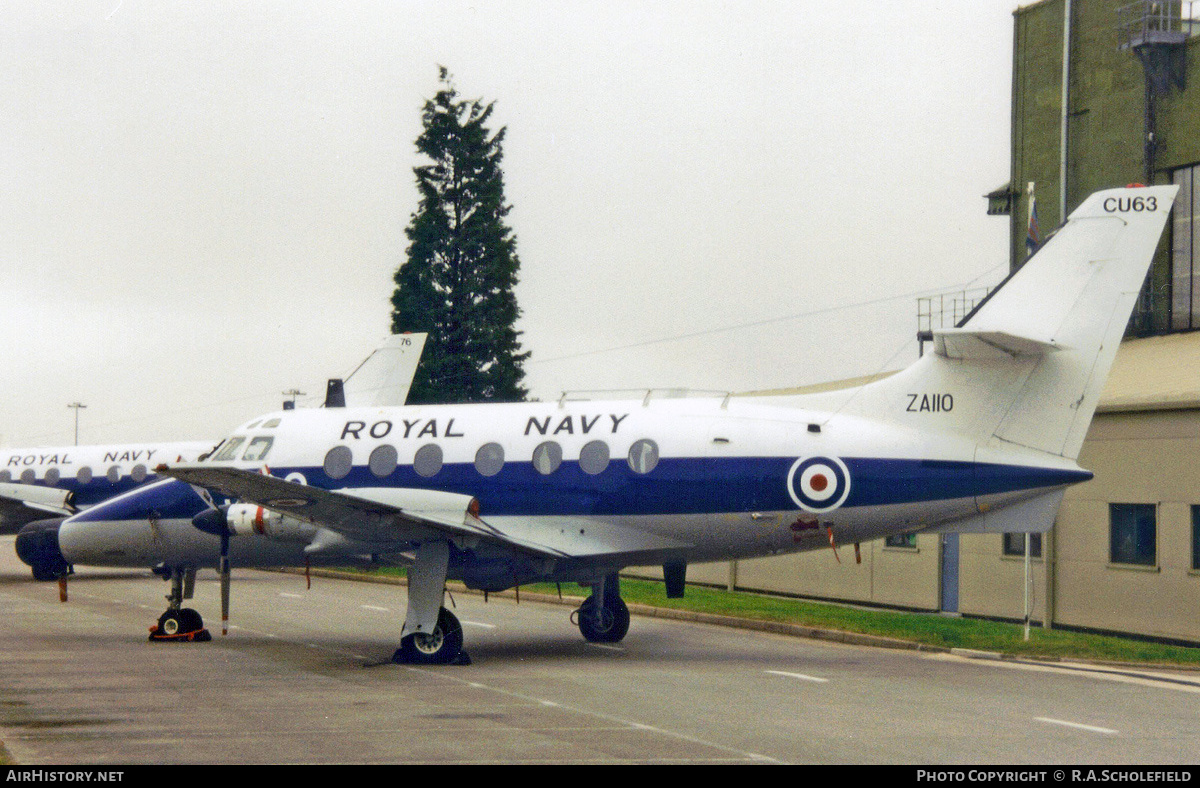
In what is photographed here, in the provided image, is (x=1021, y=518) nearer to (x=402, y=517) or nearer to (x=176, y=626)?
(x=402, y=517)

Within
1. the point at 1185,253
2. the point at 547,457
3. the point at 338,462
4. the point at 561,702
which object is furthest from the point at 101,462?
the point at 1185,253

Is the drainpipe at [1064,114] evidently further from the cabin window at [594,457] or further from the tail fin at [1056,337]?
the cabin window at [594,457]

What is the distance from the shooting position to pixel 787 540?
18.8m

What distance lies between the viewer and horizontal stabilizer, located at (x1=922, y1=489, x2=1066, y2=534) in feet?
59.2

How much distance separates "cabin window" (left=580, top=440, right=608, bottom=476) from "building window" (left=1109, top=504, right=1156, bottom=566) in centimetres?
1106

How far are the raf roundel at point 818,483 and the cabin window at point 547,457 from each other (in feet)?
11.5

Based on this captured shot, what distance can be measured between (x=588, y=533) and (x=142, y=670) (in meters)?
6.48

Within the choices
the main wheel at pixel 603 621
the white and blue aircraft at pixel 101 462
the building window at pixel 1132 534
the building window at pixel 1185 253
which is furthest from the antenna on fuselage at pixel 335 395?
the building window at pixel 1185 253

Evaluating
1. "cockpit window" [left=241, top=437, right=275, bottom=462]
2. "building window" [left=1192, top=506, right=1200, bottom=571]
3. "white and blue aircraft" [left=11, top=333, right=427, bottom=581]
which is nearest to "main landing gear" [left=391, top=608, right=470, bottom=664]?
"cockpit window" [left=241, top=437, right=275, bottom=462]

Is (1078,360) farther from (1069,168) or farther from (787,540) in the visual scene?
(1069,168)

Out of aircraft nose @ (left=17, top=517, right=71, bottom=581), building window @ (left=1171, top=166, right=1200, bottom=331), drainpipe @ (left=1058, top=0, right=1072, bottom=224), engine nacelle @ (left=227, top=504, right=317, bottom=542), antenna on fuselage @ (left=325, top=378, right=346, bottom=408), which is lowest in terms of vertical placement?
aircraft nose @ (left=17, top=517, right=71, bottom=581)

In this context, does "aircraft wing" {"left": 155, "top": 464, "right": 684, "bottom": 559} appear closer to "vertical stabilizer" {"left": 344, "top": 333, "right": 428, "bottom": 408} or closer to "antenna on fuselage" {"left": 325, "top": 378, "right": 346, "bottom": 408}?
"antenna on fuselage" {"left": 325, "top": 378, "right": 346, "bottom": 408}
